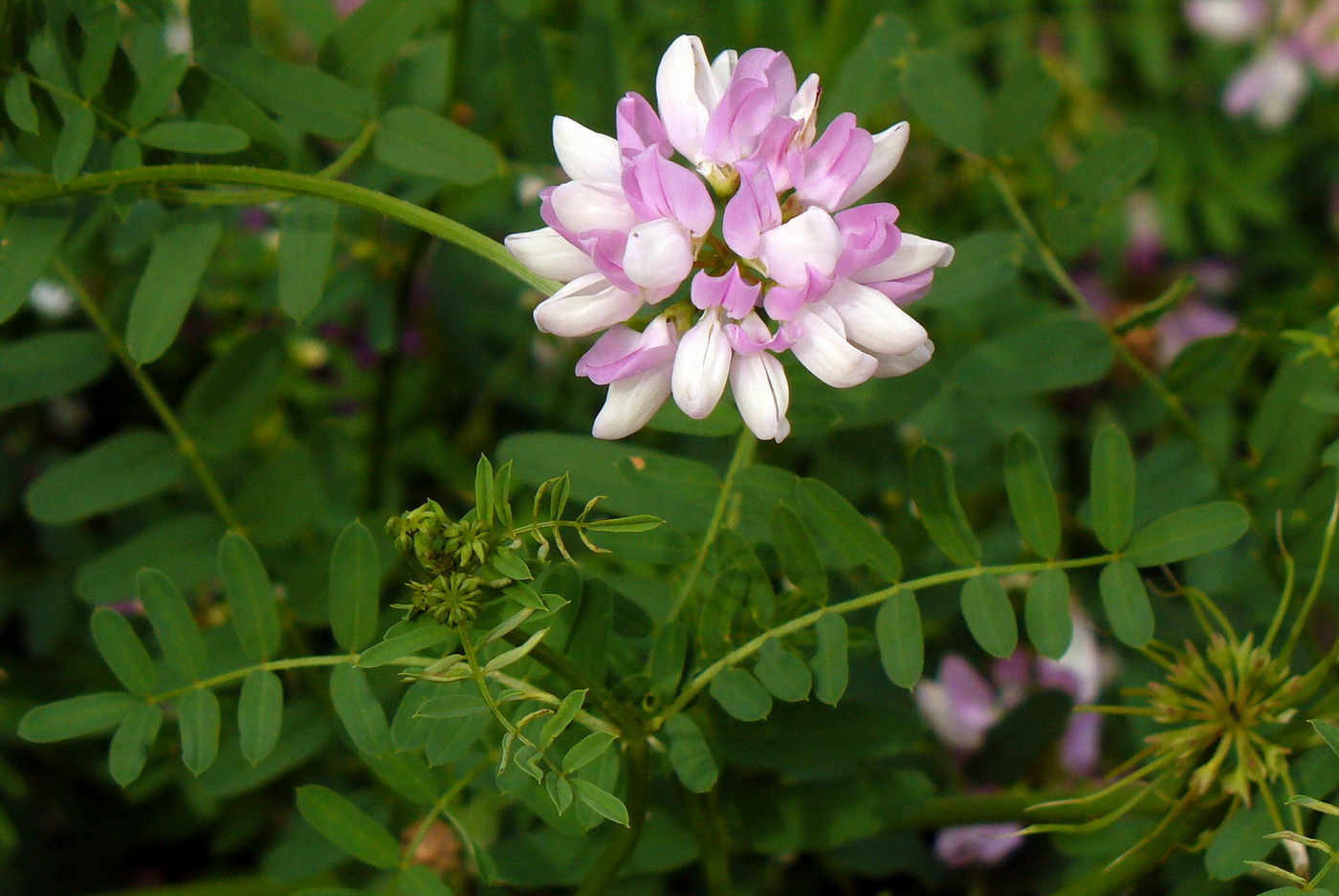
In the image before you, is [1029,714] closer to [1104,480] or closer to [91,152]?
[1104,480]

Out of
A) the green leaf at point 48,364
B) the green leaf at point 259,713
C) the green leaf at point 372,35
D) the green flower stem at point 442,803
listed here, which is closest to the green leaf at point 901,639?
the green flower stem at point 442,803

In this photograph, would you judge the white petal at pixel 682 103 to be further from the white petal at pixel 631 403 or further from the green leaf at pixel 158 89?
the green leaf at pixel 158 89

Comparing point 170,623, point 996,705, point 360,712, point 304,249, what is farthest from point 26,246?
point 996,705

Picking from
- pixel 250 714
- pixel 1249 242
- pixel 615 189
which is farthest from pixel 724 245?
pixel 1249 242

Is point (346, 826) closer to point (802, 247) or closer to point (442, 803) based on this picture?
point (442, 803)

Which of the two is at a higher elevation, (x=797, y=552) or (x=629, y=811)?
(x=797, y=552)
